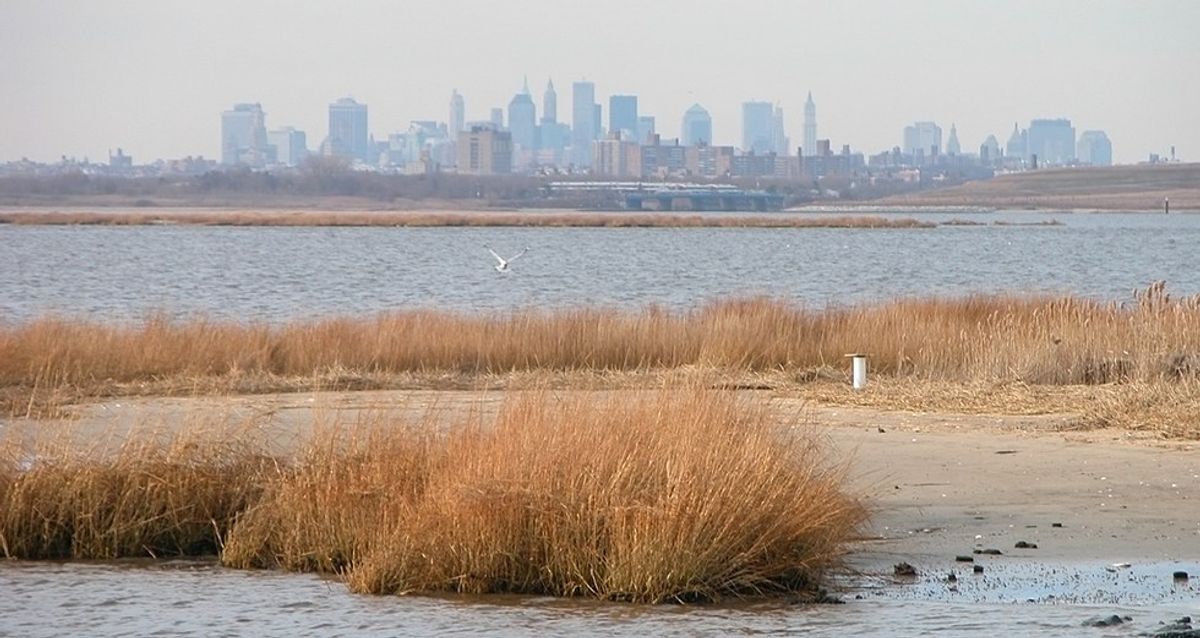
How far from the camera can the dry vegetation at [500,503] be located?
10766mm

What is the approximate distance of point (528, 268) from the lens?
7506 centimetres

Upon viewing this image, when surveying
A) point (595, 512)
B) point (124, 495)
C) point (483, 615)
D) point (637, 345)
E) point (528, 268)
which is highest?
point (595, 512)

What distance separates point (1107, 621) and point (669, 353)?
48.2 feet

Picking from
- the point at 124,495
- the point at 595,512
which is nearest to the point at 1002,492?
the point at 595,512

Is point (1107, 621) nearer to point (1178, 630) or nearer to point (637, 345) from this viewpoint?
point (1178, 630)

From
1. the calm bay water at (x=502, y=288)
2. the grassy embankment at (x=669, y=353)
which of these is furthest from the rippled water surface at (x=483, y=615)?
the grassy embankment at (x=669, y=353)

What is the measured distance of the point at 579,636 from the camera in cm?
1007

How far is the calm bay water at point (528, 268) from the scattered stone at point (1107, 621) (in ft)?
77.8

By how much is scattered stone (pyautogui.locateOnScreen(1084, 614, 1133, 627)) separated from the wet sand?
1.78 feet

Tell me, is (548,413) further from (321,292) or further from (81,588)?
(321,292)

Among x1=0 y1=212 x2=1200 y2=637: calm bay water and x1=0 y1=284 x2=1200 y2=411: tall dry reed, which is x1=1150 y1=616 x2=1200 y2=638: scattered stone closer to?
x1=0 y1=212 x2=1200 y2=637: calm bay water

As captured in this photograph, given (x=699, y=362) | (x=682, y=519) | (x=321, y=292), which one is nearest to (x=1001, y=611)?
(x=682, y=519)

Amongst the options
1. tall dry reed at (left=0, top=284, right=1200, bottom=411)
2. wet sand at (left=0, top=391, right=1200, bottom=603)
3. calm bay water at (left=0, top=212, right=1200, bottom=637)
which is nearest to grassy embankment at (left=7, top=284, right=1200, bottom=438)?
tall dry reed at (left=0, top=284, right=1200, bottom=411)

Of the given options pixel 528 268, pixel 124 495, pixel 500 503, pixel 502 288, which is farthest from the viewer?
pixel 528 268
